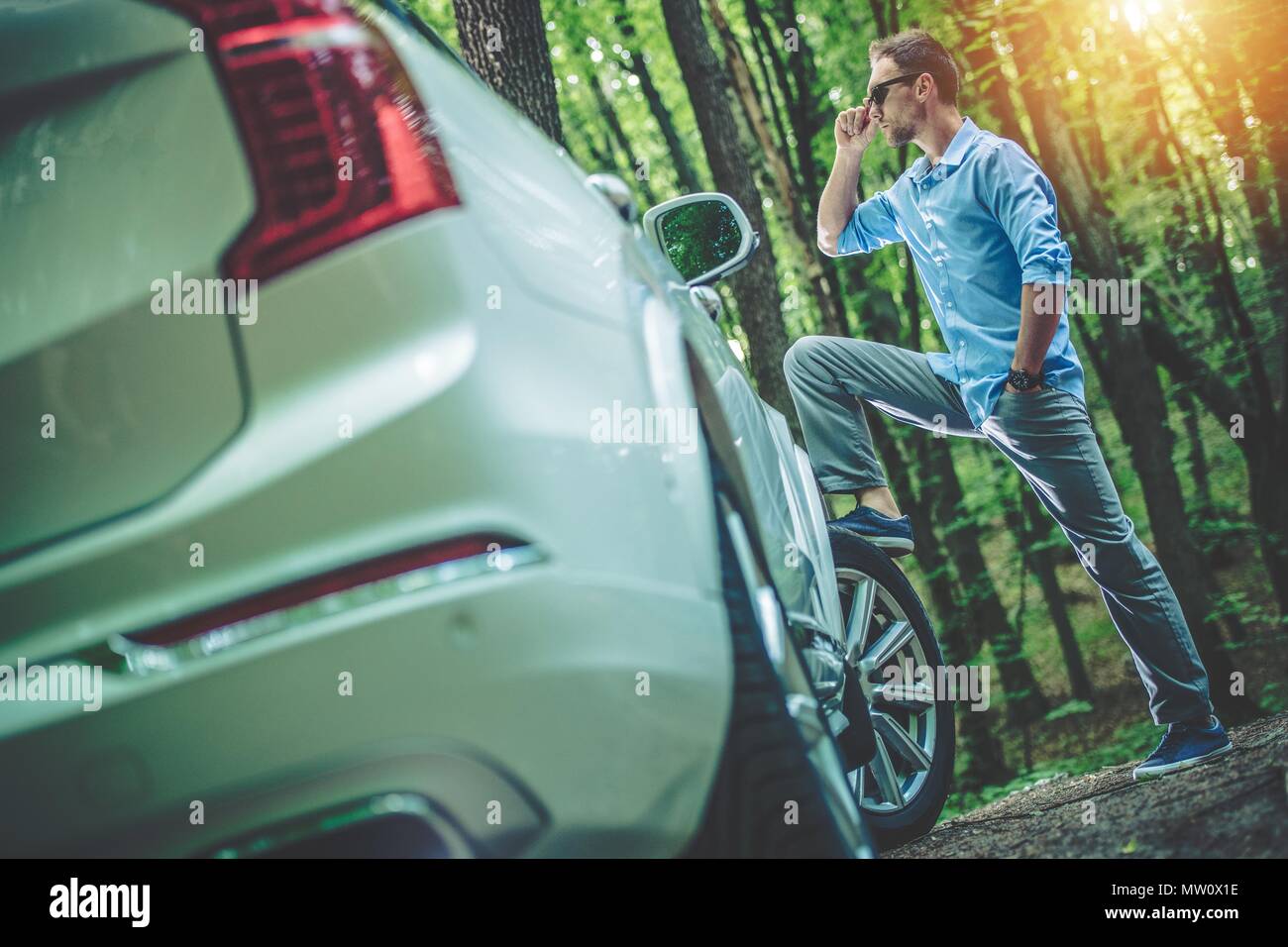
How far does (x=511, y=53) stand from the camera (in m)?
4.83

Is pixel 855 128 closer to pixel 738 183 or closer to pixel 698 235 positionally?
pixel 698 235

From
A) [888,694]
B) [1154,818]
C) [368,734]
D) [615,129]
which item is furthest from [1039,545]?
[368,734]

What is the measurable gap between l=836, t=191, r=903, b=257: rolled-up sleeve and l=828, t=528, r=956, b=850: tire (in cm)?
133

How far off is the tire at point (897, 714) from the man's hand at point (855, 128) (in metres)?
1.49

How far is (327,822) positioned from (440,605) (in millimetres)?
309

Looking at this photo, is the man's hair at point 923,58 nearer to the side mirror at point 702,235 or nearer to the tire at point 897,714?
the side mirror at point 702,235

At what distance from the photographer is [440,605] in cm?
128

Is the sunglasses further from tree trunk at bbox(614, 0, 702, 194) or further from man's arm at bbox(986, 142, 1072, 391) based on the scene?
tree trunk at bbox(614, 0, 702, 194)

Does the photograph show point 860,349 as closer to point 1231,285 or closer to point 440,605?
A: point 440,605

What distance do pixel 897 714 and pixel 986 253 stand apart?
5.07ft

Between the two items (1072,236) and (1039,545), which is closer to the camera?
(1072,236)

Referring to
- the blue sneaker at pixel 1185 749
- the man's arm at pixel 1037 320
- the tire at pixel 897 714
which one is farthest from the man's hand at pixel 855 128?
the blue sneaker at pixel 1185 749

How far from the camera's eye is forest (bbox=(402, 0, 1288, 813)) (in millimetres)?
7090
